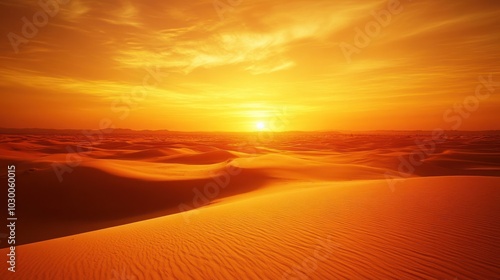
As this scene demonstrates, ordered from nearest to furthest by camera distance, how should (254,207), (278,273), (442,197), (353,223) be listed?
(278,273) < (353,223) < (442,197) < (254,207)

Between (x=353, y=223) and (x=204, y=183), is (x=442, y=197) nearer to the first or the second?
(x=353, y=223)

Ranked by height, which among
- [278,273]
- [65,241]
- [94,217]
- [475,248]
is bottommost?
[94,217]

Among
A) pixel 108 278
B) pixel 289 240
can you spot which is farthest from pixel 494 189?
pixel 108 278

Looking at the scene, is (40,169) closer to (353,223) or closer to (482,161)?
(353,223)

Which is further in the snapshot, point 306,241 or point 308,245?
point 306,241

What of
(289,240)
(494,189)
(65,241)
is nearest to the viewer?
(289,240)

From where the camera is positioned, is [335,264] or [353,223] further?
[353,223]

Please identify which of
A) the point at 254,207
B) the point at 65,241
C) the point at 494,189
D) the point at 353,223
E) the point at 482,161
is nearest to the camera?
the point at 353,223

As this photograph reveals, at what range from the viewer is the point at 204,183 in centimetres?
1900

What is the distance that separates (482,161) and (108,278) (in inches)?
1439

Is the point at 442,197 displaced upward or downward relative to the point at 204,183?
upward

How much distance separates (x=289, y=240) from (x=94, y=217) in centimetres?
1218

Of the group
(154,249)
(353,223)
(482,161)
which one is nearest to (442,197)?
(353,223)

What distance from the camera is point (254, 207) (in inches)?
361
